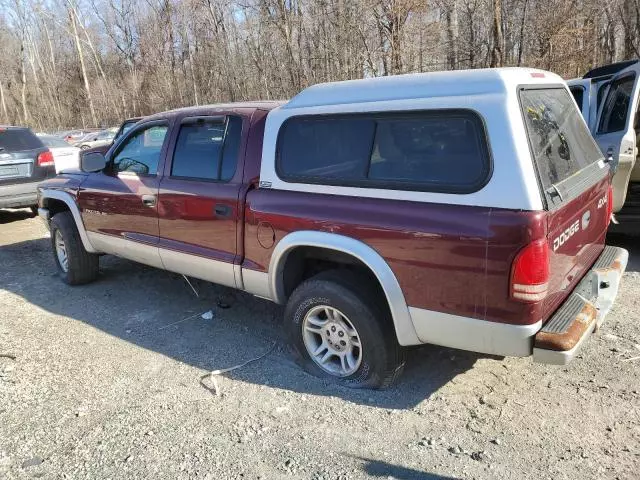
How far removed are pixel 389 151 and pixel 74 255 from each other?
408 centimetres

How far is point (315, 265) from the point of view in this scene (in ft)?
12.9

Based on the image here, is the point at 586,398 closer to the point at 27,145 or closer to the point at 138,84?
the point at 27,145

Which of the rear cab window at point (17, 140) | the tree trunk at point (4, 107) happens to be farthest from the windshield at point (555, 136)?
the tree trunk at point (4, 107)

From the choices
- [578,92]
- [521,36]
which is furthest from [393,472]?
[521,36]

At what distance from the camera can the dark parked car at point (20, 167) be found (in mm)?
9141

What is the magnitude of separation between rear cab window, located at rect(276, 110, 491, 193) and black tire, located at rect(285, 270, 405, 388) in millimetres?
647

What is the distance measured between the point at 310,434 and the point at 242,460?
42 centimetres

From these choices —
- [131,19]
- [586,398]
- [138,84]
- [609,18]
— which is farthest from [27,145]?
[131,19]

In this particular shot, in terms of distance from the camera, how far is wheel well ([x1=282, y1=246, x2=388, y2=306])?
3.47 metres

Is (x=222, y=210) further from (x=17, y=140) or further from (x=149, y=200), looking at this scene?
(x=17, y=140)

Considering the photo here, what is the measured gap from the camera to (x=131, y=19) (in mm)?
45625

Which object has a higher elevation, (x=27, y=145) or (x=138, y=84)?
(x=138, y=84)

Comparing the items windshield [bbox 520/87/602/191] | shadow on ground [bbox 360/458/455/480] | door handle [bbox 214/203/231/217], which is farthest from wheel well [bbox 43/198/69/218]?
windshield [bbox 520/87/602/191]

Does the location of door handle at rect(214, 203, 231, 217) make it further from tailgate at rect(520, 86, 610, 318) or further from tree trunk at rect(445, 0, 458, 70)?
tree trunk at rect(445, 0, 458, 70)
